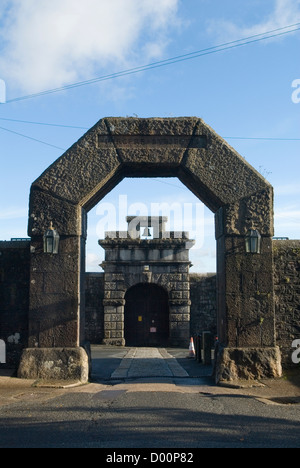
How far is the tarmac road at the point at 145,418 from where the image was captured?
4895 millimetres

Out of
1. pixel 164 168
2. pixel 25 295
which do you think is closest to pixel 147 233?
pixel 164 168

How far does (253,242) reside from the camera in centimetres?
948

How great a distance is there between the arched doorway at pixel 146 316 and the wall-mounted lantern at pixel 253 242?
1160cm

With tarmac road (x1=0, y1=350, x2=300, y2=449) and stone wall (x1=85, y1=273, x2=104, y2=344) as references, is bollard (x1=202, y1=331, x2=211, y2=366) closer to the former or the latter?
tarmac road (x1=0, y1=350, x2=300, y2=449)

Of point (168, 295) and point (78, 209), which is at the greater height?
point (78, 209)

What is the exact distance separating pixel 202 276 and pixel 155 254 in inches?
89.1

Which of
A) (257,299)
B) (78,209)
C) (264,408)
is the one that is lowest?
(264,408)

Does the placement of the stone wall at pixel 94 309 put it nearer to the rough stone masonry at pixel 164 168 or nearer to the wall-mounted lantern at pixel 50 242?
the rough stone masonry at pixel 164 168

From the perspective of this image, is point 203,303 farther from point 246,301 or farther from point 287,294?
point 246,301

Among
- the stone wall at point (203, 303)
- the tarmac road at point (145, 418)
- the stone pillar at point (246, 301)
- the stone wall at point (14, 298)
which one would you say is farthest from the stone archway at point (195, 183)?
the stone wall at point (203, 303)

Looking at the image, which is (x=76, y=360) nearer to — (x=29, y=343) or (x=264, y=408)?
(x=29, y=343)

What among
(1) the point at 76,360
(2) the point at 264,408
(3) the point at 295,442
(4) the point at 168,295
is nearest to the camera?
(3) the point at 295,442

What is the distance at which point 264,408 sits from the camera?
22.4 ft

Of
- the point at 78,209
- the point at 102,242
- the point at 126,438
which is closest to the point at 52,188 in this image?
the point at 78,209
